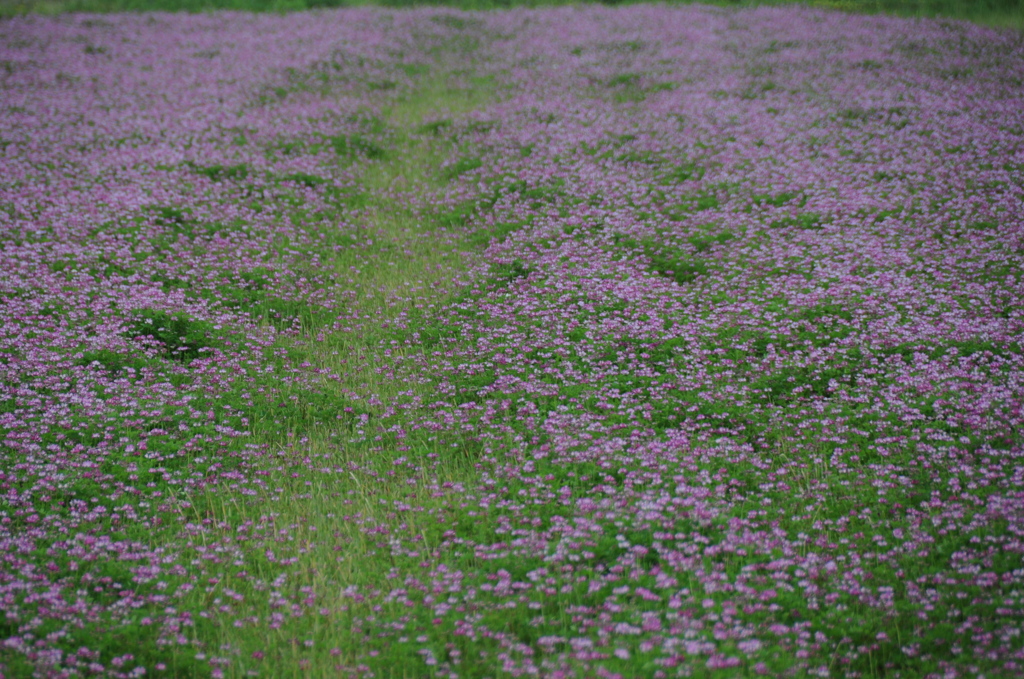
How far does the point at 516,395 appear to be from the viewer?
25.3 ft

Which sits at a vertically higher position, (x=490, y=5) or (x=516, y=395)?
(x=490, y=5)

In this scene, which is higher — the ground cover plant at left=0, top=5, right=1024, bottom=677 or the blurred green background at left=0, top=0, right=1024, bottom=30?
the blurred green background at left=0, top=0, right=1024, bottom=30

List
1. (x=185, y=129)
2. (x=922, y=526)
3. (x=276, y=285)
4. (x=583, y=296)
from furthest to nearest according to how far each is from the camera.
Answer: (x=185, y=129) < (x=276, y=285) < (x=583, y=296) < (x=922, y=526)

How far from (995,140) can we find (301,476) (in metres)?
15.3

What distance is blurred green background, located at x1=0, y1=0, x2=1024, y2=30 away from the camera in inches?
1086

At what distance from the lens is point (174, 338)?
8.59 meters

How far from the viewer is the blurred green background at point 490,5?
27.6 meters

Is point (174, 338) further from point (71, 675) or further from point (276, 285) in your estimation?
point (71, 675)

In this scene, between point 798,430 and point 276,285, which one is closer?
point 798,430

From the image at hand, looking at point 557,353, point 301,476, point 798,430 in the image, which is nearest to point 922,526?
point 798,430

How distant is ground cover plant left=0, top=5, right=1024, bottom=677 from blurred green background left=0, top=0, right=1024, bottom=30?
14.9 m

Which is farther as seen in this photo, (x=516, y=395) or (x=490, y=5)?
(x=490, y=5)

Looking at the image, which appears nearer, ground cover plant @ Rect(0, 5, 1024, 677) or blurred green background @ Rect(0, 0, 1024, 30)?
ground cover plant @ Rect(0, 5, 1024, 677)

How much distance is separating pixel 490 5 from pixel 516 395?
3058 cm
